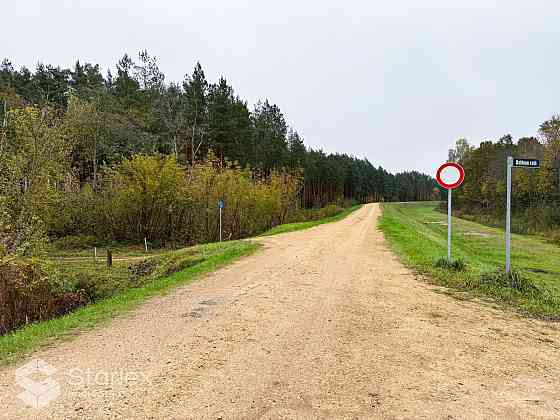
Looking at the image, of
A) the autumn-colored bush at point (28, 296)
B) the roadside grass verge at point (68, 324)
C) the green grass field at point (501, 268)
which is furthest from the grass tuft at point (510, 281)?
the autumn-colored bush at point (28, 296)

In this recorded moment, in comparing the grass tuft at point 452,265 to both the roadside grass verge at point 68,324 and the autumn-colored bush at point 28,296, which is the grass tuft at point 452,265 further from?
the autumn-colored bush at point 28,296

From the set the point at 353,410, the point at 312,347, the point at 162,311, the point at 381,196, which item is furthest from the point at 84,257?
the point at 381,196

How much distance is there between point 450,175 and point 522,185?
33.7m

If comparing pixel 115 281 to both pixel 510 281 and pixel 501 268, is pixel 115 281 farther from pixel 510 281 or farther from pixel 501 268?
pixel 510 281

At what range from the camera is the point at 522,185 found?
3691 centimetres

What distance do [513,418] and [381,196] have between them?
126 m

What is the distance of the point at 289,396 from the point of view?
323 centimetres

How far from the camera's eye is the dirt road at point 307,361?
3.07m

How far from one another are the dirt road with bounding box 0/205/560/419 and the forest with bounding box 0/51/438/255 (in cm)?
729

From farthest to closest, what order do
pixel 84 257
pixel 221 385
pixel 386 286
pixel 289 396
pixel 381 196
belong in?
pixel 381 196, pixel 84 257, pixel 386 286, pixel 221 385, pixel 289 396

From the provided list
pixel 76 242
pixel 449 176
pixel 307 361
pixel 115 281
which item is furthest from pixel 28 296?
pixel 76 242

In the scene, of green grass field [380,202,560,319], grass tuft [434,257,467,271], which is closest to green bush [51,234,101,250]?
green grass field [380,202,560,319]

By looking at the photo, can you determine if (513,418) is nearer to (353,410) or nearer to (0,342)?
(353,410)

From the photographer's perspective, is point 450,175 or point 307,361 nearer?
point 307,361
